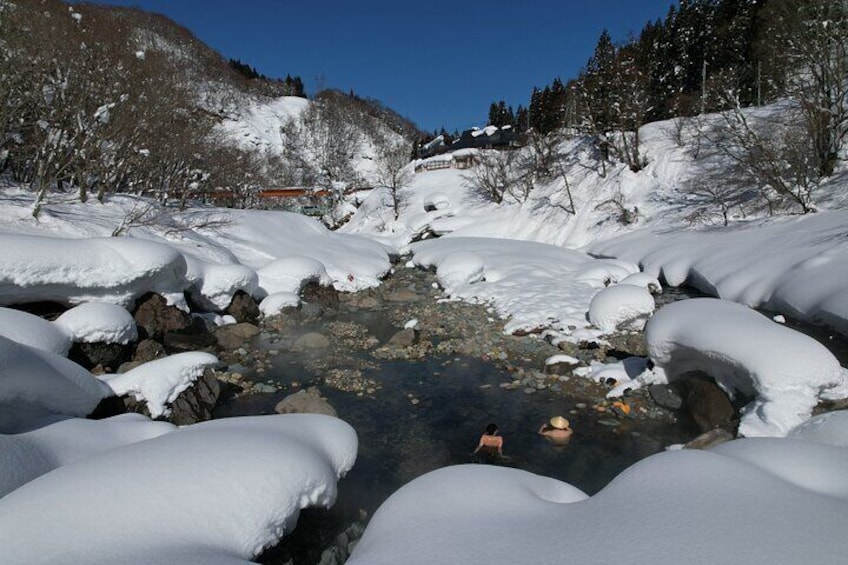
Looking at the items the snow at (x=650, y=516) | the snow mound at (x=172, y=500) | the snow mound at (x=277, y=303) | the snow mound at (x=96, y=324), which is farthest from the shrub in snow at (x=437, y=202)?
the snow at (x=650, y=516)

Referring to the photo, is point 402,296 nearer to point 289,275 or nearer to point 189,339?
point 289,275

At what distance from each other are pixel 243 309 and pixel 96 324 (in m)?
5.39

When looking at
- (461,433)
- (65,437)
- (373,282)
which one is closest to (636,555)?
(461,433)

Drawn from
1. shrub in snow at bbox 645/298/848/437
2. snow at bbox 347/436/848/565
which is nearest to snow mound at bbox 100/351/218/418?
snow at bbox 347/436/848/565

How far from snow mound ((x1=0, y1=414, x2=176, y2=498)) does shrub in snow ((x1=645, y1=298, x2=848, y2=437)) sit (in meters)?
8.07

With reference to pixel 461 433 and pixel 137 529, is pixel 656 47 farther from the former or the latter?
pixel 137 529

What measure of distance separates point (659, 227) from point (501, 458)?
68.2 ft

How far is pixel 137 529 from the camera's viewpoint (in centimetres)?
322

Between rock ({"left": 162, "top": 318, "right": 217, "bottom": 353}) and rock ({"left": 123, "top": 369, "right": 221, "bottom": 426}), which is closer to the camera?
rock ({"left": 123, "top": 369, "right": 221, "bottom": 426})

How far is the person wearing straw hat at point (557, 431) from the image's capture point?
24.9ft

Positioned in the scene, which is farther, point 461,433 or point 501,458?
point 461,433

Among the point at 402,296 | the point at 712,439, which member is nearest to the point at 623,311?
the point at 712,439

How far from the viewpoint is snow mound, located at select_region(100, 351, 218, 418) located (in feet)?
25.3

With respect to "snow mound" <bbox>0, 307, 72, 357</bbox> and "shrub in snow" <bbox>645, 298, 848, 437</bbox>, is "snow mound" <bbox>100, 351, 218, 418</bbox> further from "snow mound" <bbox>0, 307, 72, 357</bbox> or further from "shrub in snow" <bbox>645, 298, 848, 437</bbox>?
"shrub in snow" <bbox>645, 298, 848, 437</bbox>
